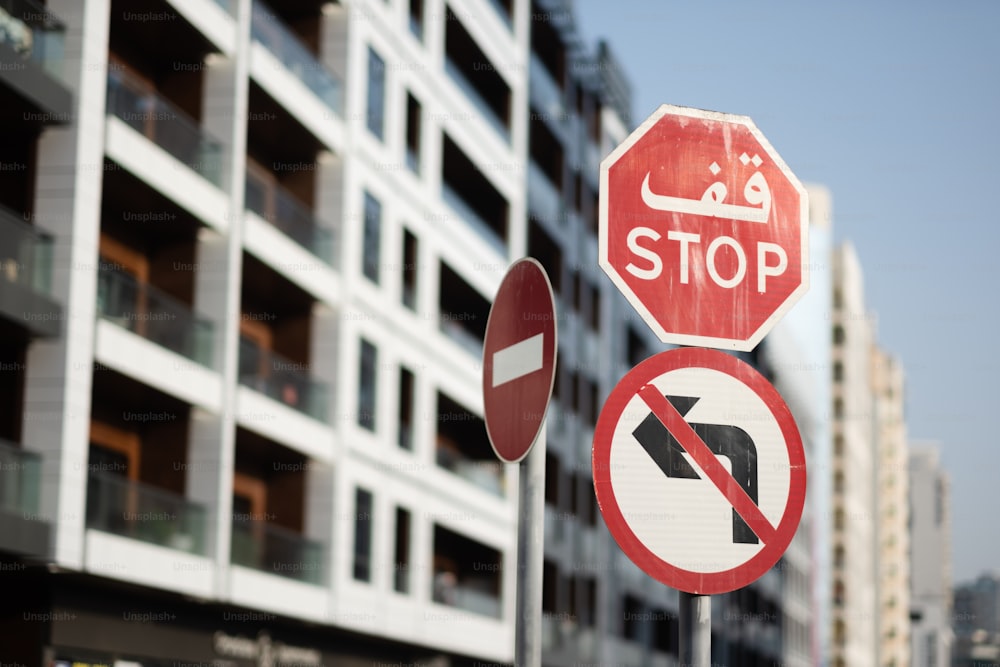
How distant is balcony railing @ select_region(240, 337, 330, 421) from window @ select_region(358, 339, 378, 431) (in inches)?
54.1

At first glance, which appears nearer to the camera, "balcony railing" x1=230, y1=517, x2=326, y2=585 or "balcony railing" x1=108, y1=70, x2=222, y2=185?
"balcony railing" x1=108, y1=70, x2=222, y2=185

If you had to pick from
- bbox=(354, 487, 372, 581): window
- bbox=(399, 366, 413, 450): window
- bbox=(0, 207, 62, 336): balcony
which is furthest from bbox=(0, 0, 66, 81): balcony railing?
bbox=(399, 366, 413, 450): window

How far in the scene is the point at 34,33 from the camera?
21.3 metres

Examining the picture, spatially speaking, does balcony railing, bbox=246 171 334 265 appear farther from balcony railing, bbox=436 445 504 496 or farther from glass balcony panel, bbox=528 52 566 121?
glass balcony panel, bbox=528 52 566 121

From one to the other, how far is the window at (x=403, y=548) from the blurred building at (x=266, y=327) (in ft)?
0.26

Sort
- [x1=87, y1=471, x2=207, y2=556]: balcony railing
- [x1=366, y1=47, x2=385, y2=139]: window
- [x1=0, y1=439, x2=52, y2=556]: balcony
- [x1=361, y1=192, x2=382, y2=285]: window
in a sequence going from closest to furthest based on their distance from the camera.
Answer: [x1=0, y1=439, x2=52, y2=556]: balcony, [x1=87, y1=471, x2=207, y2=556]: balcony railing, [x1=361, y1=192, x2=382, y2=285]: window, [x1=366, y1=47, x2=385, y2=139]: window

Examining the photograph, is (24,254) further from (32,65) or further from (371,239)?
(371,239)

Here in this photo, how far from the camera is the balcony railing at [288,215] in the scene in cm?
2823

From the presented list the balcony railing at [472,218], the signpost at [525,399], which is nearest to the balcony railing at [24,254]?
the balcony railing at [472,218]

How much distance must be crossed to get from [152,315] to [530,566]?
2080cm

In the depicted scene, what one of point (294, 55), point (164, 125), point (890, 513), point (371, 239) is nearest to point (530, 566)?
point (164, 125)

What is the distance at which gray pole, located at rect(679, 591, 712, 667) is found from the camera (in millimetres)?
3281

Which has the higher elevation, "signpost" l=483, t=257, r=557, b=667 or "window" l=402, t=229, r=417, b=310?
"window" l=402, t=229, r=417, b=310

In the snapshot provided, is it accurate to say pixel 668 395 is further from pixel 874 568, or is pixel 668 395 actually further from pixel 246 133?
pixel 874 568
